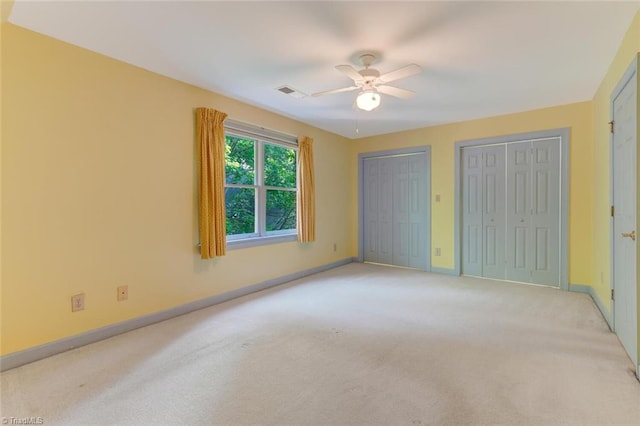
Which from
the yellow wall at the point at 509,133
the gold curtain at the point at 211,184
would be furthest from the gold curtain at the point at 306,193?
the yellow wall at the point at 509,133

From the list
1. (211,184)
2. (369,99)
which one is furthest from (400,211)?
(211,184)

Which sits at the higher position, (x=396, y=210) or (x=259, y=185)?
(x=259, y=185)

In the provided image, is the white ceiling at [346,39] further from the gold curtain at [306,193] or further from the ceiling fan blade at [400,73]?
the gold curtain at [306,193]

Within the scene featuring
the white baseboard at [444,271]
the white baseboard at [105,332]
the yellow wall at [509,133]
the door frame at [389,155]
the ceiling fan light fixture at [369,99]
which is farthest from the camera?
the door frame at [389,155]

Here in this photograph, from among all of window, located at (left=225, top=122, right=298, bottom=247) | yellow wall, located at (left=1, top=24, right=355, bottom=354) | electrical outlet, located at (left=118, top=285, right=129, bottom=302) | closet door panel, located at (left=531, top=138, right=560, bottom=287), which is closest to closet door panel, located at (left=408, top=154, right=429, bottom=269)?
closet door panel, located at (left=531, top=138, right=560, bottom=287)

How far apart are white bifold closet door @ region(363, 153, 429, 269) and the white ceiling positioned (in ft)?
6.57

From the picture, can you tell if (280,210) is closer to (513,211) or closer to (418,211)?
(418,211)

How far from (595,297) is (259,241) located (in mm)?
4057

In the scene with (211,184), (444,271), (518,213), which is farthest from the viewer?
(444,271)

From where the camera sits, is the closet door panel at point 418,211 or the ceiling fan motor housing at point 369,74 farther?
the closet door panel at point 418,211

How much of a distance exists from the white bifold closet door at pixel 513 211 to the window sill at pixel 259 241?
Result: 9.05 ft

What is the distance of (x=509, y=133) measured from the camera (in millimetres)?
4484

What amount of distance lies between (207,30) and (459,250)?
4463 mm

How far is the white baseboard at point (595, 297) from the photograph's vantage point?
293 cm
